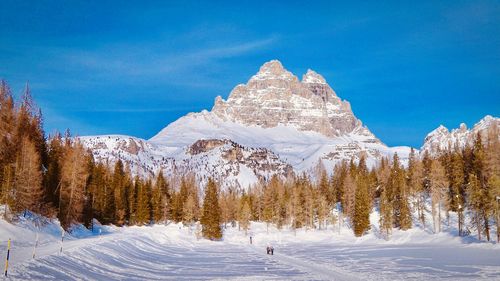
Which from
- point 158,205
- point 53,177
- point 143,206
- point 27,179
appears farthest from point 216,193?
point 27,179

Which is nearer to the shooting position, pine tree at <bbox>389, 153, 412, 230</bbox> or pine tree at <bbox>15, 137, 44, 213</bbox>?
pine tree at <bbox>15, 137, 44, 213</bbox>

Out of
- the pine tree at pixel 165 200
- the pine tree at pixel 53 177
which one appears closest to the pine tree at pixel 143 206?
the pine tree at pixel 165 200

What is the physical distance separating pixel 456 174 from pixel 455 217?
34.5 ft

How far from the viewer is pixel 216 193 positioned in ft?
330

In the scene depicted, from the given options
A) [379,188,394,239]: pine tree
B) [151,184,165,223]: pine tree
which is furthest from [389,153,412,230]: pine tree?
[151,184,165,223]: pine tree

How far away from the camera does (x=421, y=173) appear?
368 ft

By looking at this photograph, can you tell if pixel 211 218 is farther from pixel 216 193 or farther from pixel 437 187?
pixel 437 187

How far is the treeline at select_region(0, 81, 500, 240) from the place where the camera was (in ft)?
199

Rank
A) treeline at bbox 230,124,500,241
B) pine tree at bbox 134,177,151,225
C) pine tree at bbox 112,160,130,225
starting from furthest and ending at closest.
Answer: pine tree at bbox 134,177,151,225
pine tree at bbox 112,160,130,225
treeline at bbox 230,124,500,241

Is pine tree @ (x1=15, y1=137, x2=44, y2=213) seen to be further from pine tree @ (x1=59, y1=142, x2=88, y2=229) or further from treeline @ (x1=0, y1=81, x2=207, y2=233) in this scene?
pine tree @ (x1=59, y1=142, x2=88, y2=229)

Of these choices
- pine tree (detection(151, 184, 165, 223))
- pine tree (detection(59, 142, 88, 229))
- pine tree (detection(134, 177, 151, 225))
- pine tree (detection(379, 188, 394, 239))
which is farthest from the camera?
pine tree (detection(151, 184, 165, 223))

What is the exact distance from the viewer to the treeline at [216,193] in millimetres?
60688

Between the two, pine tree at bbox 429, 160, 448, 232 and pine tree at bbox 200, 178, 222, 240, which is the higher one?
pine tree at bbox 429, 160, 448, 232

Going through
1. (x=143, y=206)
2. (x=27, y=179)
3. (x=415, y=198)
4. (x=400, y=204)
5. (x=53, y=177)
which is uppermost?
(x=415, y=198)
